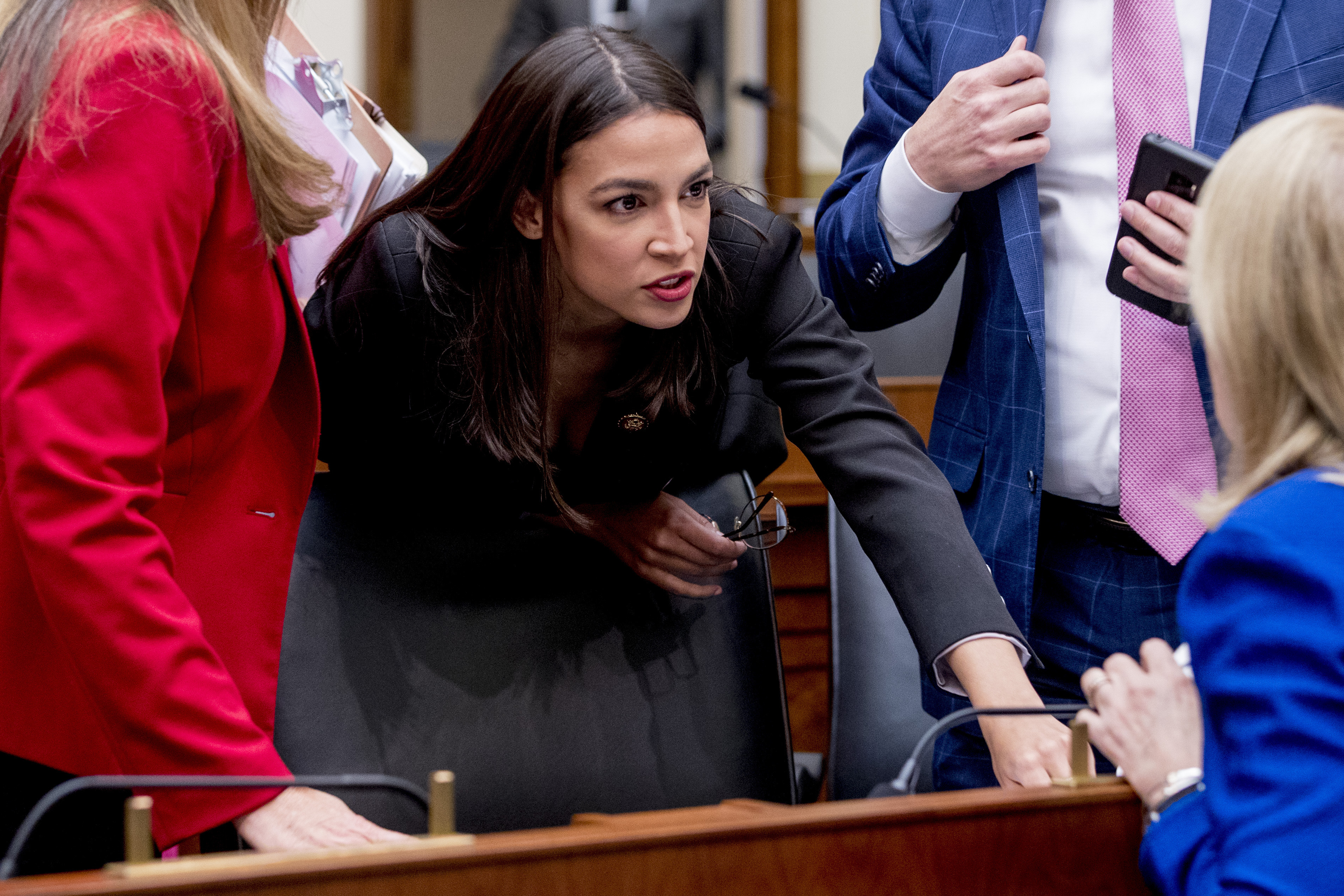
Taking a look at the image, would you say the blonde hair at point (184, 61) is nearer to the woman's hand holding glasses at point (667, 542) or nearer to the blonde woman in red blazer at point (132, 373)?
the blonde woman in red blazer at point (132, 373)

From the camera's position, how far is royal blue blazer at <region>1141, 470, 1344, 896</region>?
61cm

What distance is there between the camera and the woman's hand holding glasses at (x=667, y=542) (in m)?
1.41

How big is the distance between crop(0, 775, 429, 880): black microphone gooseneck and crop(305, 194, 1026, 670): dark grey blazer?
563 mm

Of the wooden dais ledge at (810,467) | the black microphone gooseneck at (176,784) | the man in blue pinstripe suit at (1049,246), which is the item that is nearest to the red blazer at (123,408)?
the black microphone gooseneck at (176,784)

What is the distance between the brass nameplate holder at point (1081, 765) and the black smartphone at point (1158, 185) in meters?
0.46

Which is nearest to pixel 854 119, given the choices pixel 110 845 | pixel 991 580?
pixel 991 580

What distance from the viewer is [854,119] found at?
4289 millimetres

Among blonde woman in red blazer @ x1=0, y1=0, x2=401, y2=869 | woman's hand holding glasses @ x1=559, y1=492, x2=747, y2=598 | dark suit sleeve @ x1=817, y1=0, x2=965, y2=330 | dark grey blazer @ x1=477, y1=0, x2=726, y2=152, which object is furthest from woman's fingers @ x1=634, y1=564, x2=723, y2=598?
dark grey blazer @ x1=477, y1=0, x2=726, y2=152

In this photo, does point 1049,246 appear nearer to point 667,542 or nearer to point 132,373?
point 667,542

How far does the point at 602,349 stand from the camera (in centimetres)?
137

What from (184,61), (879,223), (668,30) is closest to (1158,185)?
(879,223)

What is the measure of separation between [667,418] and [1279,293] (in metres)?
0.71

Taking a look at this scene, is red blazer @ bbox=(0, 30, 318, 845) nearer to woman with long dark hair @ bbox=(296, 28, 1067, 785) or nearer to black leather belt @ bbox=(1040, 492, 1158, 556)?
woman with long dark hair @ bbox=(296, 28, 1067, 785)

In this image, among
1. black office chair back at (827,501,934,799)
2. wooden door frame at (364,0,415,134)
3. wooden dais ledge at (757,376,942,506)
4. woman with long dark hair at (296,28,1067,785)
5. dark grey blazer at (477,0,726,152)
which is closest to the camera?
woman with long dark hair at (296,28,1067,785)
